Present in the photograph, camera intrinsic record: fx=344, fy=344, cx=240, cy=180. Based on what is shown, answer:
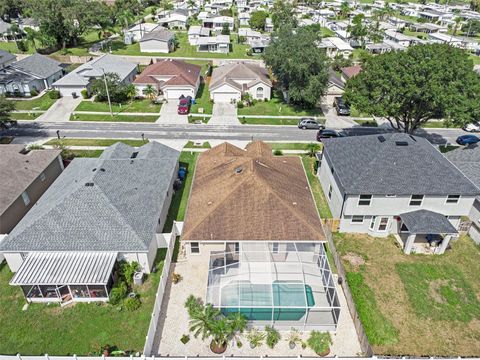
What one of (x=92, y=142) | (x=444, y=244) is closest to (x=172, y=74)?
(x=92, y=142)

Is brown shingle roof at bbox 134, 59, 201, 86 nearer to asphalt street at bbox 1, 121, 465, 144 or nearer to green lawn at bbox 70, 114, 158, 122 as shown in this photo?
green lawn at bbox 70, 114, 158, 122

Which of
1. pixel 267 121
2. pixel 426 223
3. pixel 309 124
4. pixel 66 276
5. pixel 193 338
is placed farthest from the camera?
pixel 267 121

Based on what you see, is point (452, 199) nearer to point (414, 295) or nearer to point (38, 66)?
point (414, 295)

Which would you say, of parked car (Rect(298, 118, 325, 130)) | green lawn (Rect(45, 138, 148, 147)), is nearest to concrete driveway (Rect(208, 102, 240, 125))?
parked car (Rect(298, 118, 325, 130))

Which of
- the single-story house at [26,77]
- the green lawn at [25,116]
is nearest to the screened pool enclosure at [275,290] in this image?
the green lawn at [25,116]

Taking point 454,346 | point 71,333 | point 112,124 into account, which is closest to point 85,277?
point 71,333

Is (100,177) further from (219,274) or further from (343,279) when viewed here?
(343,279)
